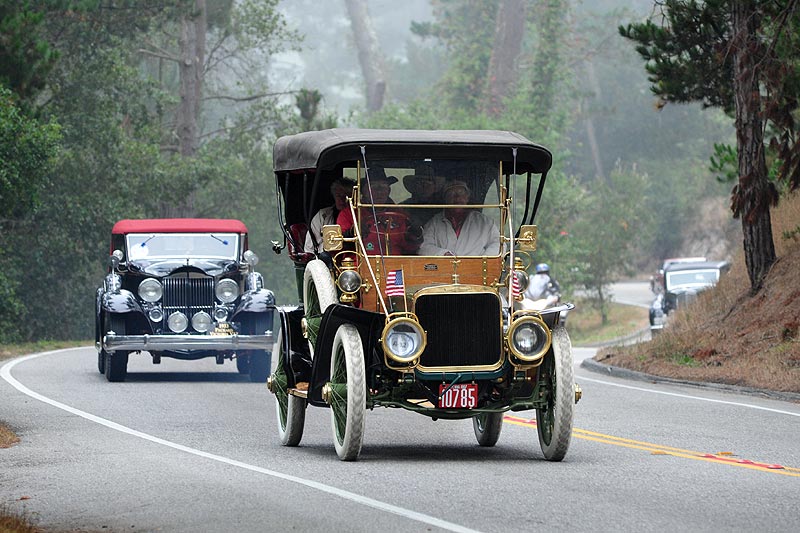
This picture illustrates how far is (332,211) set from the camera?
43.3 feet

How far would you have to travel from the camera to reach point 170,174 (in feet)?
142

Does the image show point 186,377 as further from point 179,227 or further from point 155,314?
point 179,227

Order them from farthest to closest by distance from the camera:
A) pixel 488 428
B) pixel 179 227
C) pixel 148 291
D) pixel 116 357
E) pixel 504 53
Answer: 1. pixel 504 53
2. pixel 179 227
3. pixel 148 291
4. pixel 116 357
5. pixel 488 428

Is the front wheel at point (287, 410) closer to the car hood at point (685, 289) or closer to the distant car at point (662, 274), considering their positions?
the car hood at point (685, 289)

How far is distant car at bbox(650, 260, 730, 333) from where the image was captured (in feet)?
128

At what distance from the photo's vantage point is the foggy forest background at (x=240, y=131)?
3934cm

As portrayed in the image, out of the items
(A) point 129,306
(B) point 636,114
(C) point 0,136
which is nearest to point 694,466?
(A) point 129,306

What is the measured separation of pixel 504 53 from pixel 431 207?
168ft

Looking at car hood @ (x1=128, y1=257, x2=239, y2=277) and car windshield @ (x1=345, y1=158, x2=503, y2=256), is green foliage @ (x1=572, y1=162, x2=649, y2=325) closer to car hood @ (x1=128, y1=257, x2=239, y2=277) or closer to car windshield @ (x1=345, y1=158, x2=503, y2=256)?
car hood @ (x1=128, y1=257, x2=239, y2=277)

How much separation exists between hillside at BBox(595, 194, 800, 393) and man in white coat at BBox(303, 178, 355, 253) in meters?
8.21

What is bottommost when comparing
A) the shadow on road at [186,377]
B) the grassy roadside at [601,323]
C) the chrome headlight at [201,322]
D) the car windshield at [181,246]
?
the grassy roadside at [601,323]

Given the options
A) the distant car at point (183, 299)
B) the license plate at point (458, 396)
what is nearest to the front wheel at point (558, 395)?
the license plate at point (458, 396)

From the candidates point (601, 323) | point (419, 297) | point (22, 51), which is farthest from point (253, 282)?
point (601, 323)

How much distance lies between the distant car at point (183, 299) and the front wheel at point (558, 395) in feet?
32.1
